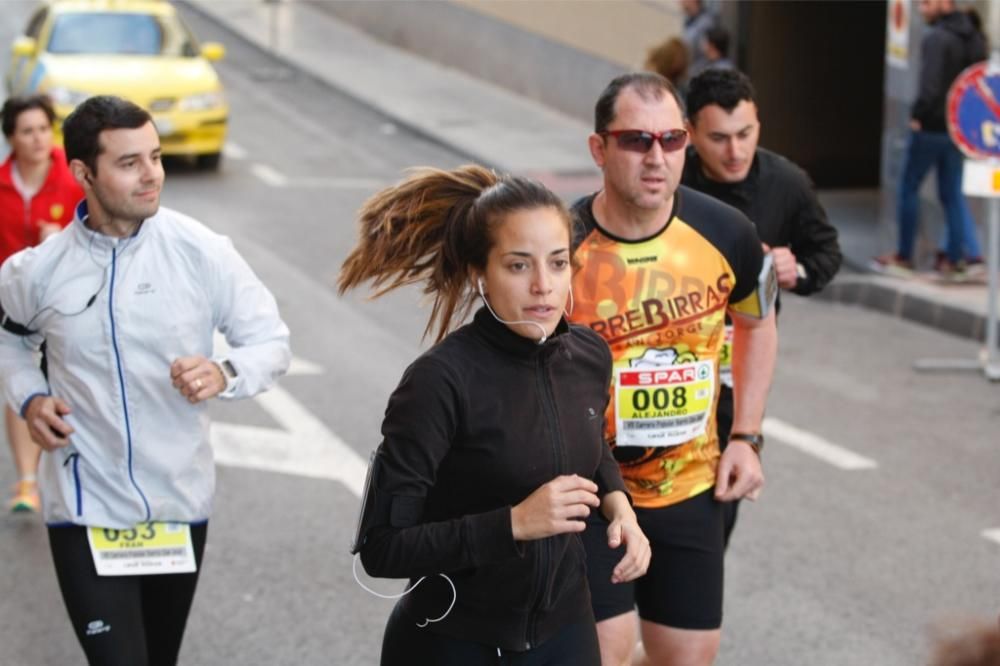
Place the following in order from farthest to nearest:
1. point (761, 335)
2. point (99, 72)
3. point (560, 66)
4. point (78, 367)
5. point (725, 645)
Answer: point (560, 66)
point (99, 72)
point (725, 645)
point (761, 335)
point (78, 367)

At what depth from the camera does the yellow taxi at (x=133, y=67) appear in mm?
17734

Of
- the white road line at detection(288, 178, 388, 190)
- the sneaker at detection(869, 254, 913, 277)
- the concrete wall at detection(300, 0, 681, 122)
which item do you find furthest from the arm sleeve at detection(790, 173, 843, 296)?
the concrete wall at detection(300, 0, 681, 122)

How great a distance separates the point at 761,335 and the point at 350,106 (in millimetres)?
18681

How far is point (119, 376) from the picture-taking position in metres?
4.86

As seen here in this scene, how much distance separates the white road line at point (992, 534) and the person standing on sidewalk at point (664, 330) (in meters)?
3.09

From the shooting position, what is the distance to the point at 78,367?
488 cm

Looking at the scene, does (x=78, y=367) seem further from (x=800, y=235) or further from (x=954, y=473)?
(x=954, y=473)

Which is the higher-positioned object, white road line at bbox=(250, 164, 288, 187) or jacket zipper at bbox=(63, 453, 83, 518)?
jacket zipper at bbox=(63, 453, 83, 518)

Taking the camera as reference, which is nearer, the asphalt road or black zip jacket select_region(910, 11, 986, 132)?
the asphalt road

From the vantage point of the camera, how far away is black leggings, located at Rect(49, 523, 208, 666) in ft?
15.7

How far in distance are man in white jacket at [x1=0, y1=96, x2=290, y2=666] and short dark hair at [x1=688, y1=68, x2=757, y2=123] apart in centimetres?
180

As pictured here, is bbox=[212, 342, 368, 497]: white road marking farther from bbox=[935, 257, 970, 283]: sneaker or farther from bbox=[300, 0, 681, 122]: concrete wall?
bbox=[300, 0, 681, 122]: concrete wall

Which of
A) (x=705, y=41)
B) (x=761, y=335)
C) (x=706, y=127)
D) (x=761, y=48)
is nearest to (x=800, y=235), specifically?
(x=706, y=127)

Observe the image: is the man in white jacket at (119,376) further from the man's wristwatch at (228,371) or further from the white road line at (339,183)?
the white road line at (339,183)
